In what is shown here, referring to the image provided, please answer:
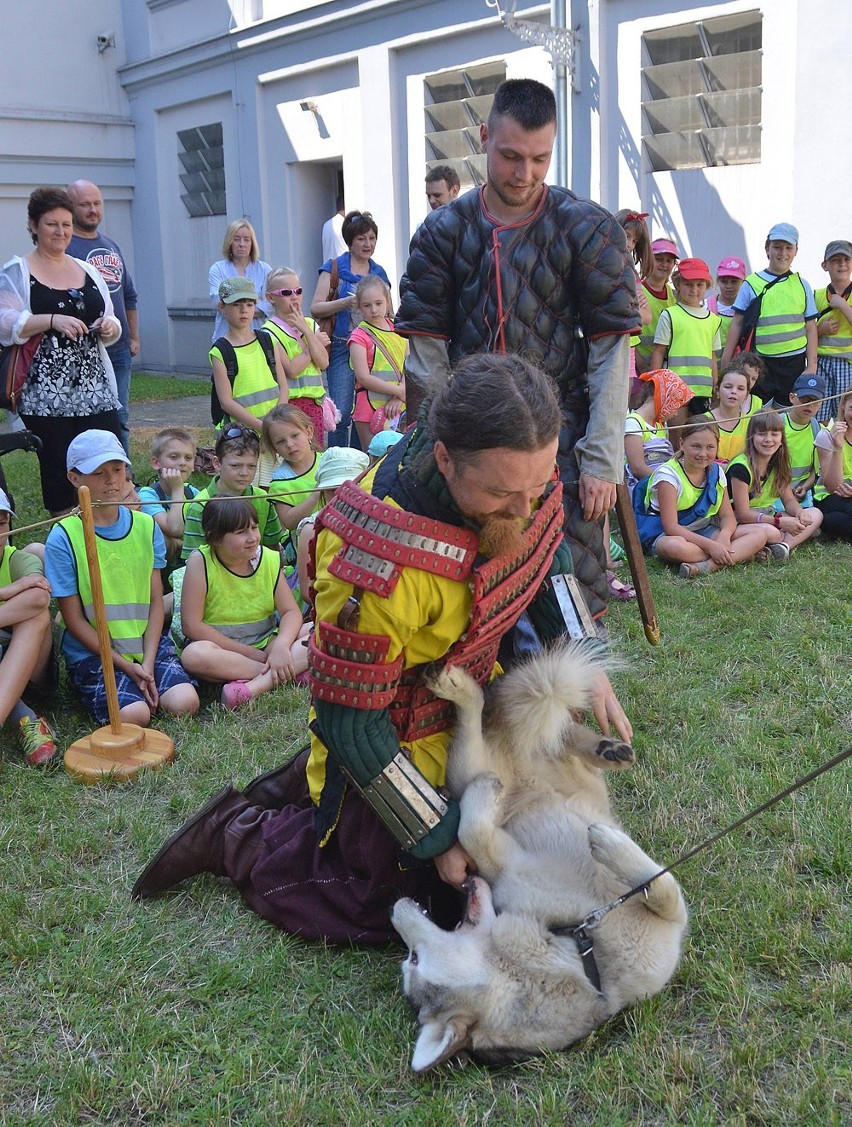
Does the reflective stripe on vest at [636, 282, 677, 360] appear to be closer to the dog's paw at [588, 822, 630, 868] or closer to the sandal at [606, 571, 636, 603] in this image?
the sandal at [606, 571, 636, 603]

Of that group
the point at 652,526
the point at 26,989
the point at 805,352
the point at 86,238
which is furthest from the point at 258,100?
the point at 26,989

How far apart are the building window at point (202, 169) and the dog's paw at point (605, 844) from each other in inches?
595

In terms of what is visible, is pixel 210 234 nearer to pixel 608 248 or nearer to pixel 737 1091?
pixel 608 248

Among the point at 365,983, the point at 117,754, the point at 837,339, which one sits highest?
the point at 837,339

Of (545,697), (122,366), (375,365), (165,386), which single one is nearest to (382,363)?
(375,365)

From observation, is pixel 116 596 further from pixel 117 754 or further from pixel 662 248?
pixel 662 248

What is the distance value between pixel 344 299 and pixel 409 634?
5.76 metres

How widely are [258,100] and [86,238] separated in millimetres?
8185

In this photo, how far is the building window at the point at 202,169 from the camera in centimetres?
1583

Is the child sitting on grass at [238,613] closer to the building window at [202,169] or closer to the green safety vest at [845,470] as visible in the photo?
the green safety vest at [845,470]

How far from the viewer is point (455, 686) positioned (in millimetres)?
2562

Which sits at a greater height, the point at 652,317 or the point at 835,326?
the point at 652,317

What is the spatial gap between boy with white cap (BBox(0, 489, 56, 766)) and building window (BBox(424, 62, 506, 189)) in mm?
8402

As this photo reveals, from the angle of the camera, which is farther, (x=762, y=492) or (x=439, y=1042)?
(x=762, y=492)
